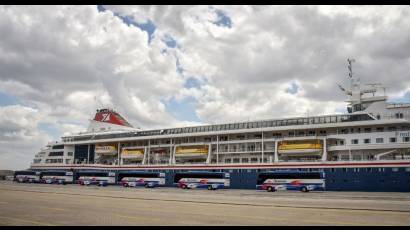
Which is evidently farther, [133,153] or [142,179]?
[133,153]

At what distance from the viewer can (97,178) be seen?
71.3 m

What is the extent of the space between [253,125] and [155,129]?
2224cm

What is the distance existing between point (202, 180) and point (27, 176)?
49087 mm

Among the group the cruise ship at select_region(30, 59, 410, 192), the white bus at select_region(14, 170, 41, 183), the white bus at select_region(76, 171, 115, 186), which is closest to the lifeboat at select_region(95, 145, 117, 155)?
the cruise ship at select_region(30, 59, 410, 192)

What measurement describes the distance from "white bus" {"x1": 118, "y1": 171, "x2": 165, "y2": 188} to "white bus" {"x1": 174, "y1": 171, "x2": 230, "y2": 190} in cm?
321

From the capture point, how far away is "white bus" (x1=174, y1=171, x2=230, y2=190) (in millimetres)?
55312

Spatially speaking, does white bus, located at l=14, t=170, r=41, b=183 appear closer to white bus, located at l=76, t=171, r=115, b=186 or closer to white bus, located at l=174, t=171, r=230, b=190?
white bus, located at l=76, t=171, r=115, b=186

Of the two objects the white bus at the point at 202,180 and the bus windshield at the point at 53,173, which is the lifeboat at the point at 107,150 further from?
the white bus at the point at 202,180

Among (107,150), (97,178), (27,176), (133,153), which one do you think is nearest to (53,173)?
A: (27,176)

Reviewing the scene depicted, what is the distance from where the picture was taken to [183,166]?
6228 centimetres

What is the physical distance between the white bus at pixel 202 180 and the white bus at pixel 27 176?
127 ft

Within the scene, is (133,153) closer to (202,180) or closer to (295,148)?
(202,180)
